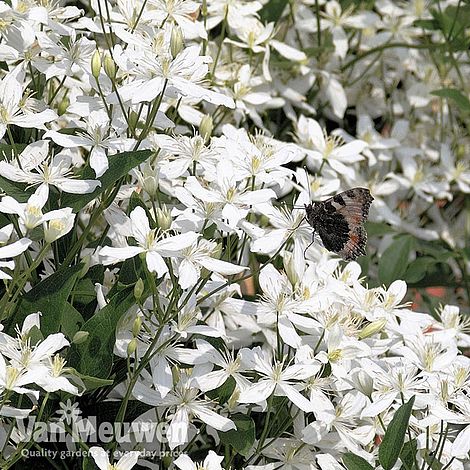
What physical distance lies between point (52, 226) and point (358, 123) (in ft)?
2.74

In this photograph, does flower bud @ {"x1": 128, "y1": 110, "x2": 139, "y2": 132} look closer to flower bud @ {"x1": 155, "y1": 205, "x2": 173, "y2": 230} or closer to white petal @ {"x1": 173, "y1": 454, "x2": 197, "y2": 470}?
flower bud @ {"x1": 155, "y1": 205, "x2": 173, "y2": 230}

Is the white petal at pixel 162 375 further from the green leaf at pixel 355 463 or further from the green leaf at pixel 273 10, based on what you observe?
the green leaf at pixel 273 10

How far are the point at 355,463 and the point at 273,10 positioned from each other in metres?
0.84

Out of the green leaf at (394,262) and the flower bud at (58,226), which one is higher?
the flower bud at (58,226)

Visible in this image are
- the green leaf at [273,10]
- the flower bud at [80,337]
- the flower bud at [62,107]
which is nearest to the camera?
the flower bud at [80,337]

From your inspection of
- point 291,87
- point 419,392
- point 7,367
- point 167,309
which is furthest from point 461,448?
point 291,87

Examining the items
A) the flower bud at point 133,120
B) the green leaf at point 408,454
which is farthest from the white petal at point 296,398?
the flower bud at point 133,120

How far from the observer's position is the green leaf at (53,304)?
0.89m

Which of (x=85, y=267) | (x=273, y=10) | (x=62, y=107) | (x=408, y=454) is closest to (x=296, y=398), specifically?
(x=408, y=454)

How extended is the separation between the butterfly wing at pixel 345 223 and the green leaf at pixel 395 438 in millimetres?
242

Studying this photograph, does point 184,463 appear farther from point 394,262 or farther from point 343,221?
point 394,262

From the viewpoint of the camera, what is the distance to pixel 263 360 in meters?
0.95

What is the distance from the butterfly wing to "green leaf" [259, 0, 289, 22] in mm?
502

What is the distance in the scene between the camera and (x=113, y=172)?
3.08 feet
